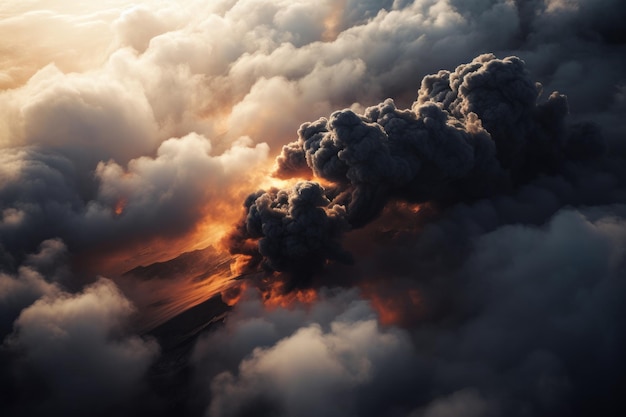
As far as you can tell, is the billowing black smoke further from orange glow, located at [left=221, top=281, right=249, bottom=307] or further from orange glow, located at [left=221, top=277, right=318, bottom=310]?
orange glow, located at [left=221, top=281, right=249, bottom=307]

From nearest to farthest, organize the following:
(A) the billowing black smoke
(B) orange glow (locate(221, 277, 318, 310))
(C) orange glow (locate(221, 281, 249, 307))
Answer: (A) the billowing black smoke, (B) orange glow (locate(221, 277, 318, 310)), (C) orange glow (locate(221, 281, 249, 307))

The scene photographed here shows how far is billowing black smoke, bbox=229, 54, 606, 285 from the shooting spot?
59.3 metres

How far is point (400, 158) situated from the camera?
2432 inches

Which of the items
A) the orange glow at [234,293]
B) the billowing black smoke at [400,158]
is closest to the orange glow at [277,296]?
the orange glow at [234,293]

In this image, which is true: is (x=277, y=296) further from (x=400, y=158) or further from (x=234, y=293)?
(x=400, y=158)

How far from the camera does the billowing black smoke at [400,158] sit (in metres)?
59.3

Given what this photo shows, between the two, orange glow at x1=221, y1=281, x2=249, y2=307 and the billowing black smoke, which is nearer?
the billowing black smoke

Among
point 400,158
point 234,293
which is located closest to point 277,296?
point 234,293

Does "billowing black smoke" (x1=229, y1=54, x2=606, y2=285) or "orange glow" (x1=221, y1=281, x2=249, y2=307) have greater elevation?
"billowing black smoke" (x1=229, y1=54, x2=606, y2=285)

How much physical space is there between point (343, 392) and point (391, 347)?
8561 millimetres

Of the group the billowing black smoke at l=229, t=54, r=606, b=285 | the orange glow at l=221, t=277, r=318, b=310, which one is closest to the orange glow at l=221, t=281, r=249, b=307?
the orange glow at l=221, t=277, r=318, b=310

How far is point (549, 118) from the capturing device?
75.6 m

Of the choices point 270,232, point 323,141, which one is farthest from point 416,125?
point 270,232

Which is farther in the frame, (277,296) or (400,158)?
(277,296)
